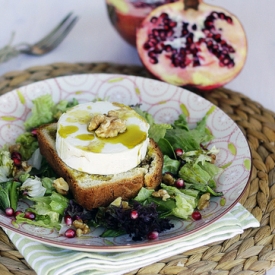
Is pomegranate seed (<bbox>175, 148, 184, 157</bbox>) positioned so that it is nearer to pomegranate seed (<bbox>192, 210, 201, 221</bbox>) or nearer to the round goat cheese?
the round goat cheese

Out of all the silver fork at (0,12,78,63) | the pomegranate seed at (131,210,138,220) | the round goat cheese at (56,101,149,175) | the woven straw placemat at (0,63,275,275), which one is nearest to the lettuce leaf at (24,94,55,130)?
the round goat cheese at (56,101,149,175)

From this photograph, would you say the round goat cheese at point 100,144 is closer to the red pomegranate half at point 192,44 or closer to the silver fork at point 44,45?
the red pomegranate half at point 192,44

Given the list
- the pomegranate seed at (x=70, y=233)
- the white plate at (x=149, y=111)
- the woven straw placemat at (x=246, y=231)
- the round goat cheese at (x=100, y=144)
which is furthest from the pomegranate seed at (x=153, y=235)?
the round goat cheese at (x=100, y=144)

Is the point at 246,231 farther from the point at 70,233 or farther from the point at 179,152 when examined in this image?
the point at 70,233

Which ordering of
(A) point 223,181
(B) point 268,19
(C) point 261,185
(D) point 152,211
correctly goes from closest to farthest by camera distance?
(D) point 152,211, (A) point 223,181, (C) point 261,185, (B) point 268,19

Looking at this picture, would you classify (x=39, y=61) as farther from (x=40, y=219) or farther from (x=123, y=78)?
(x=40, y=219)

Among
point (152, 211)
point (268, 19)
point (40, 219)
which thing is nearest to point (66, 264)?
point (40, 219)

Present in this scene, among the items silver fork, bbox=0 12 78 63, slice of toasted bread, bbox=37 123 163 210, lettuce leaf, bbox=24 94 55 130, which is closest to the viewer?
slice of toasted bread, bbox=37 123 163 210

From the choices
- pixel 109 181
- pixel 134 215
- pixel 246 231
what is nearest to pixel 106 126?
pixel 109 181

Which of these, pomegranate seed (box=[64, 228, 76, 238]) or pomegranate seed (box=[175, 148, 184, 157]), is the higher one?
pomegranate seed (box=[64, 228, 76, 238])
